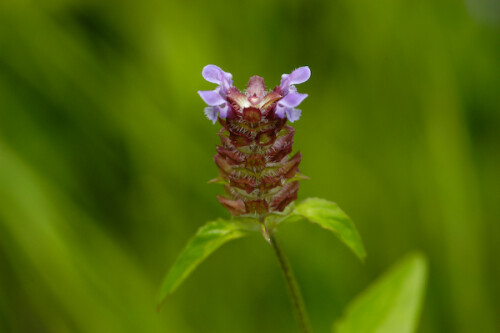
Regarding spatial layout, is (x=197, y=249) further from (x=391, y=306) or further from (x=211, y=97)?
(x=391, y=306)

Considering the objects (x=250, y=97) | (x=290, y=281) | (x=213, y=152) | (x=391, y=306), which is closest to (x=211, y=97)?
(x=250, y=97)

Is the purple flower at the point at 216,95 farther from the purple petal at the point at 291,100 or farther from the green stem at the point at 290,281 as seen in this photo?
the green stem at the point at 290,281

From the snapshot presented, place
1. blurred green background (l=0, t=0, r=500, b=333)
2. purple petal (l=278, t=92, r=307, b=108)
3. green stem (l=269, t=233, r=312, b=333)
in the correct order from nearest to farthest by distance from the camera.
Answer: purple petal (l=278, t=92, r=307, b=108) → green stem (l=269, t=233, r=312, b=333) → blurred green background (l=0, t=0, r=500, b=333)

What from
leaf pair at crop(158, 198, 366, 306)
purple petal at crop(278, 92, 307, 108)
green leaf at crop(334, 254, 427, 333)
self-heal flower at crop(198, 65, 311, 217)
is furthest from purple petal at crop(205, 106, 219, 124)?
green leaf at crop(334, 254, 427, 333)

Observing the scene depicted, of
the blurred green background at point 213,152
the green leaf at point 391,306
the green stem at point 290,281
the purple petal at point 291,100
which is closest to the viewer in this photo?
the purple petal at point 291,100

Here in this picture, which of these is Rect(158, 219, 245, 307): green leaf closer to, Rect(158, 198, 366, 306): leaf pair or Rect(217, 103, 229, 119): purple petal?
Rect(158, 198, 366, 306): leaf pair

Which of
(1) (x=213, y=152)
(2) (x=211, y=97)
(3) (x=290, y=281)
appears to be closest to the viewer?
(2) (x=211, y=97)

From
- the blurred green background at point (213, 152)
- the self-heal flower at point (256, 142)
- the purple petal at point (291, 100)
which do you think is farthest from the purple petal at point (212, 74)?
the blurred green background at point (213, 152)

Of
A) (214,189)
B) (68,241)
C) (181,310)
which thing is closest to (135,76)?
(214,189)
